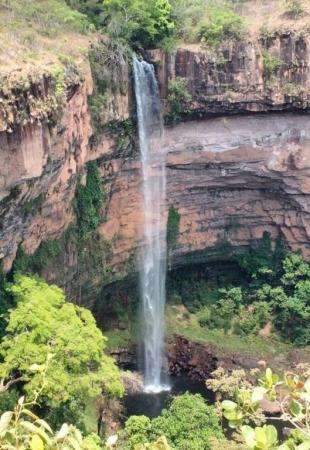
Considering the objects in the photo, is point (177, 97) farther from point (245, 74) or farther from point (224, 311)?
point (224, 311)

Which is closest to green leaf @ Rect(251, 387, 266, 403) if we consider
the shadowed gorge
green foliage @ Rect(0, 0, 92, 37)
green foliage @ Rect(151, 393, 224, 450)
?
the shadowed gorge

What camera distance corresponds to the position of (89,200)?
15.9 meters

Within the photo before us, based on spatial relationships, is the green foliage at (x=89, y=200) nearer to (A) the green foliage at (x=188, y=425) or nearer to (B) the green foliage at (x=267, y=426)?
(A) the green foliage at (x=188, y=425)

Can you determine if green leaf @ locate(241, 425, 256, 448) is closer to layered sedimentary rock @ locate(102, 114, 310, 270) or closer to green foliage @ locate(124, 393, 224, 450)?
green foliage @ locate(124, 393, 224, 450)

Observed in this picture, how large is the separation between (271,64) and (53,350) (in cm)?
1153

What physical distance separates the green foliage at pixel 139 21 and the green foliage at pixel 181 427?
1014cm

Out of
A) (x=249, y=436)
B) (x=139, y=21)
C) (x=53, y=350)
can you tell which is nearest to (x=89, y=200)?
(x=139, y=21)

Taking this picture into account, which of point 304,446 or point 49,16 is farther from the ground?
point 49,16

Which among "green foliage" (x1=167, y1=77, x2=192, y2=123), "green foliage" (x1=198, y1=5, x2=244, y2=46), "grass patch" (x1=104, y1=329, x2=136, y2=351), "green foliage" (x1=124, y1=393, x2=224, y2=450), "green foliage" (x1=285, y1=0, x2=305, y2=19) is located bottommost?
"grass patch" (x1=104, y1=329, x2=136, y2=351)

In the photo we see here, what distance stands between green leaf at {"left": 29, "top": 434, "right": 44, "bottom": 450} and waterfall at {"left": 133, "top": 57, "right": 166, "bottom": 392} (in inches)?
566

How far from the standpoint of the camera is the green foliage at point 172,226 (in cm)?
1916

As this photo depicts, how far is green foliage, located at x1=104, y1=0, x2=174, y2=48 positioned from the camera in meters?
16.2

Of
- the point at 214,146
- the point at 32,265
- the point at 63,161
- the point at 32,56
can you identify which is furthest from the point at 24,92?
the point at 214,146

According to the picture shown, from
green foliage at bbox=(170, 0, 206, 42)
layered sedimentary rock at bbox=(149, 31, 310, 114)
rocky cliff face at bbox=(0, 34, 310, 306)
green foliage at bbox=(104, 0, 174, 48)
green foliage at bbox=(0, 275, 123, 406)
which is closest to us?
green foliage at bbox=(0, 275, 123, 406)
